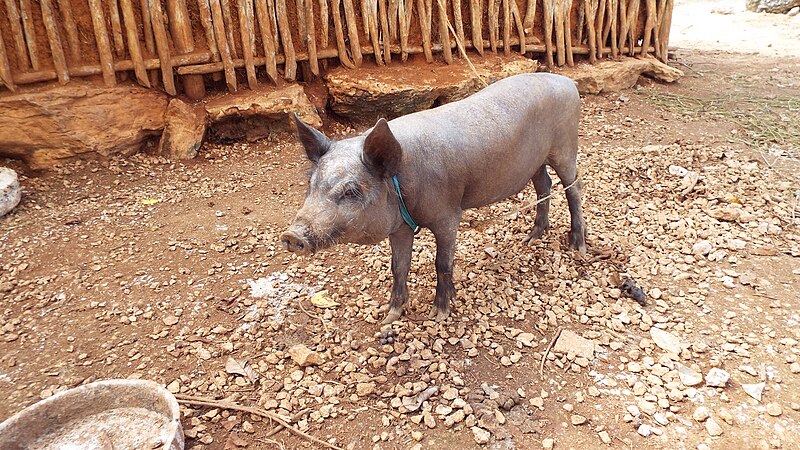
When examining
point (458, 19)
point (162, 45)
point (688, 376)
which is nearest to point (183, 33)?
point (162, 45)

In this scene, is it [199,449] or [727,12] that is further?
[727,12]

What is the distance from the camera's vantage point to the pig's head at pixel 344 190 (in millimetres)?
2754

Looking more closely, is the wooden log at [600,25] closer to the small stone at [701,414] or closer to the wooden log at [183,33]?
the wooden log at [183,33]

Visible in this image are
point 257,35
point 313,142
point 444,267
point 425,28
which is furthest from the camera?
point 425,28

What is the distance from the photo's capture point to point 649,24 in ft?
28.1

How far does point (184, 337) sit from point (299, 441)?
1.28 metres

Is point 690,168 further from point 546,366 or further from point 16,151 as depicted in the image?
point 16,151

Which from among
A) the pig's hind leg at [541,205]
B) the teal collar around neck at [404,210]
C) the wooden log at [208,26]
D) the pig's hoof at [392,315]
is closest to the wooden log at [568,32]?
the pig's hind leg at [541,205]

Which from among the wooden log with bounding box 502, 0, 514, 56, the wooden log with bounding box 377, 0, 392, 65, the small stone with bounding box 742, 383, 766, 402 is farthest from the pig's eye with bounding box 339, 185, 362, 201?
the wooden log with bounding box 502, 0, 514, 56

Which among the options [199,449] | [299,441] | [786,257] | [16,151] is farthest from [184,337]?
[786,257]

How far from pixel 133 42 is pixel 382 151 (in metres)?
4.39

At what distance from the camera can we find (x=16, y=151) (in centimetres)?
571

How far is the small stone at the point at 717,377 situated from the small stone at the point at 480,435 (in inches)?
54.6

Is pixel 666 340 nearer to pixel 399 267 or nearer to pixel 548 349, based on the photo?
pixel 548 349
